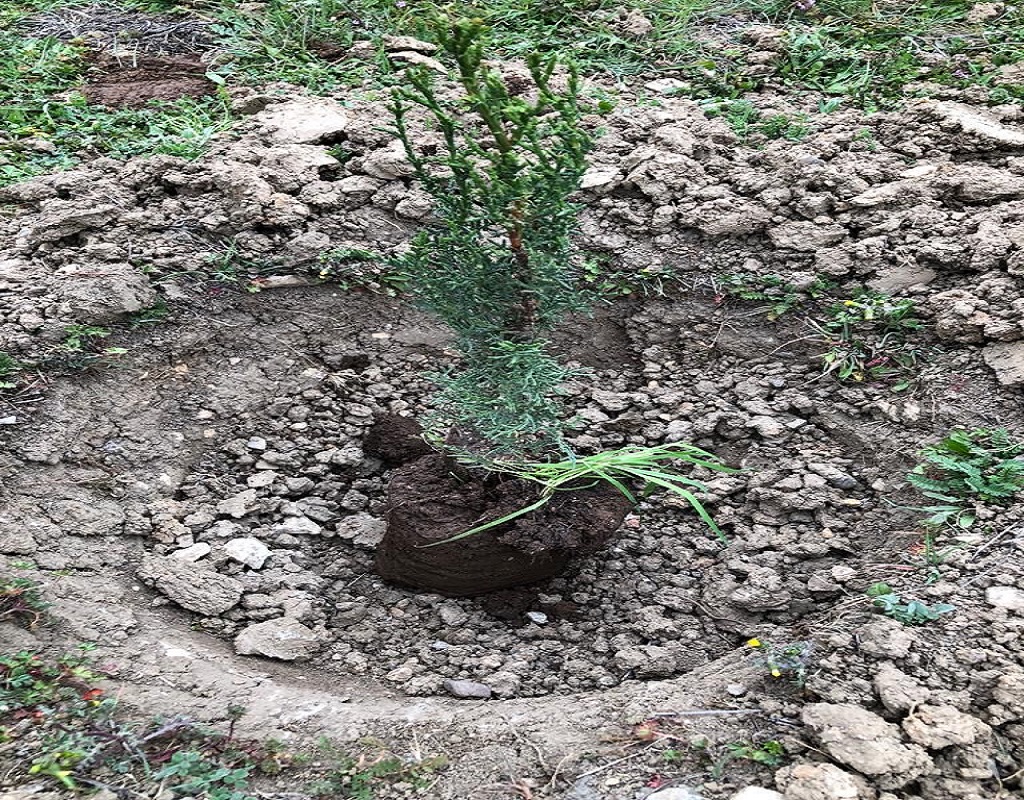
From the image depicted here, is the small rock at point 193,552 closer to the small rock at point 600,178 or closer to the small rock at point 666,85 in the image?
the small rock at point 600,178

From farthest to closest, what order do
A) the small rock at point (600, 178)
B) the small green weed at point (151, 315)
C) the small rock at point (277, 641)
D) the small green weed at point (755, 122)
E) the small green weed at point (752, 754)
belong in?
the small green weed at point (755, 122), the small rock at point (600, 178), the small green weed at point (151, 315), the small rock at point (277, 641), the small green weed at point (752, 754)

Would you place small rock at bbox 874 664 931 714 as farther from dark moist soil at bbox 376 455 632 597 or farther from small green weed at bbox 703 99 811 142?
small green weed at bbox 703 99 811 142

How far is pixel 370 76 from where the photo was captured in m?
4.50

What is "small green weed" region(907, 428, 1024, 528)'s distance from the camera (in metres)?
2.64

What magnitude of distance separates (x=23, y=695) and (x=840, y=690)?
6.47 ft

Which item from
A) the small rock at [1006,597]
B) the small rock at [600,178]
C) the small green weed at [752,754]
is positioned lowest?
the small green weed at [752,754]

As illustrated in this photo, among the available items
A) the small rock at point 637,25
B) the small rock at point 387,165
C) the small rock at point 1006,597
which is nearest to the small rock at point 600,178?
the small rock at point 387,165

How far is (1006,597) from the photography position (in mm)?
2305

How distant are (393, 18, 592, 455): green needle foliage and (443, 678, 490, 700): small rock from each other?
26.8 inches

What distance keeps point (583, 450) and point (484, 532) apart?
0.69 metres

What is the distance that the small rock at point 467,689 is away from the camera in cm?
254

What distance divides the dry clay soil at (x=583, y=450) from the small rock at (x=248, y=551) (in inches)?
0.5

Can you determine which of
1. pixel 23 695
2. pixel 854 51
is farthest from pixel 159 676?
pixel 854 51

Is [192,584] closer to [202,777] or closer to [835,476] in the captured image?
[202,777]
